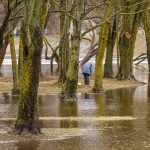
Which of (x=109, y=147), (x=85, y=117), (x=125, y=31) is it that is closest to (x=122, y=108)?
(x=85, y=117)

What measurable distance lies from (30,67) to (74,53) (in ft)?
30.8

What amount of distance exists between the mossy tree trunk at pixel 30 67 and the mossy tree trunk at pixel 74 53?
346 inches

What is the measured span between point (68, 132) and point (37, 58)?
2105 mm

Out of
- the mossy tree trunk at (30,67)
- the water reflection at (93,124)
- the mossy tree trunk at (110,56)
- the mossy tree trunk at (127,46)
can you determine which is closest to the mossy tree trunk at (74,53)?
the water reflection at (93,124)

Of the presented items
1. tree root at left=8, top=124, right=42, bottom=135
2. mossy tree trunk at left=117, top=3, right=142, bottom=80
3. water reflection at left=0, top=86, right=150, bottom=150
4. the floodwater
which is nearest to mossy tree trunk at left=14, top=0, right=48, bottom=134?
tree root at left=8, top=124, right=42, bottom=135

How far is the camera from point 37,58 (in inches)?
517

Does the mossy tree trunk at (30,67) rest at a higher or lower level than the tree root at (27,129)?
higher

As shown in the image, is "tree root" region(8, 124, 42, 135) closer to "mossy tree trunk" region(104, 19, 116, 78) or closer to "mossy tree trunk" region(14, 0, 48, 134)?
"mossy tree trunk" region(14, 0, 48, 134)

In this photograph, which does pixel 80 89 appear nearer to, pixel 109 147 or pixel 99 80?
pixel 99 80

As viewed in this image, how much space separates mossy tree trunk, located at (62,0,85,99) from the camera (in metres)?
22.0

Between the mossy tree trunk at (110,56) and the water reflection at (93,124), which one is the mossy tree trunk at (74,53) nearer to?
the water reflection at (93,124)

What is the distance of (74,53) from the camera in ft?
73.5

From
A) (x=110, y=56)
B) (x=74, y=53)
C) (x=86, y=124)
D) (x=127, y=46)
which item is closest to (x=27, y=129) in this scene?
(x=86, y=124)

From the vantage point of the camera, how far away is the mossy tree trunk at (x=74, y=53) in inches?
867
